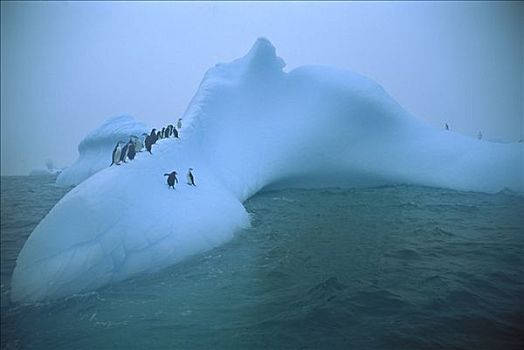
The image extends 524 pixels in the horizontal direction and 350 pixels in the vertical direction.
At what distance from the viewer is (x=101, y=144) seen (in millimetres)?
26516

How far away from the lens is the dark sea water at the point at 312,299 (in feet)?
12.5

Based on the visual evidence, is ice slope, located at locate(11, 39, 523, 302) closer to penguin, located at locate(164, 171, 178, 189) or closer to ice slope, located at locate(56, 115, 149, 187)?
penguin, located at locate(164, 171, 178, 189)

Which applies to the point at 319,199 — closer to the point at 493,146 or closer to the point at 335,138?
the point at 335,138

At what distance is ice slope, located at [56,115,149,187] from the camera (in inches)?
969

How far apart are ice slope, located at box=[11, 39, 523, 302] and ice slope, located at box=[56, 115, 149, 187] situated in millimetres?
13248

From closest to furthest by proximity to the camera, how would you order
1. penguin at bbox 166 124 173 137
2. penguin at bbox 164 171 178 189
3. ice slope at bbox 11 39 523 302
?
ice slope at bbox 11 39 523 302, penguin at bbox 164 171 178 189, penguin at bbox 166 124 173 137

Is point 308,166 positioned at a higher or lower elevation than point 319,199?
higher

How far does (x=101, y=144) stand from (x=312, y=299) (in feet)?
84.2

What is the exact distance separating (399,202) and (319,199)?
2.65 meters

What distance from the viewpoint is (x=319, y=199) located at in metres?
12.4

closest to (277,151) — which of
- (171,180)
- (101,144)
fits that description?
(171,180)

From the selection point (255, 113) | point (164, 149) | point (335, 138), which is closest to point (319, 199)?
point (335, 138)

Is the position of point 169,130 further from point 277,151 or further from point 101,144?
point 101,144

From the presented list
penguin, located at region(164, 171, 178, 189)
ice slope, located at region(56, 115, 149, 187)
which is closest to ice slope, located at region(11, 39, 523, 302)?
penguin, located at region(164, 171, 178, 189)
